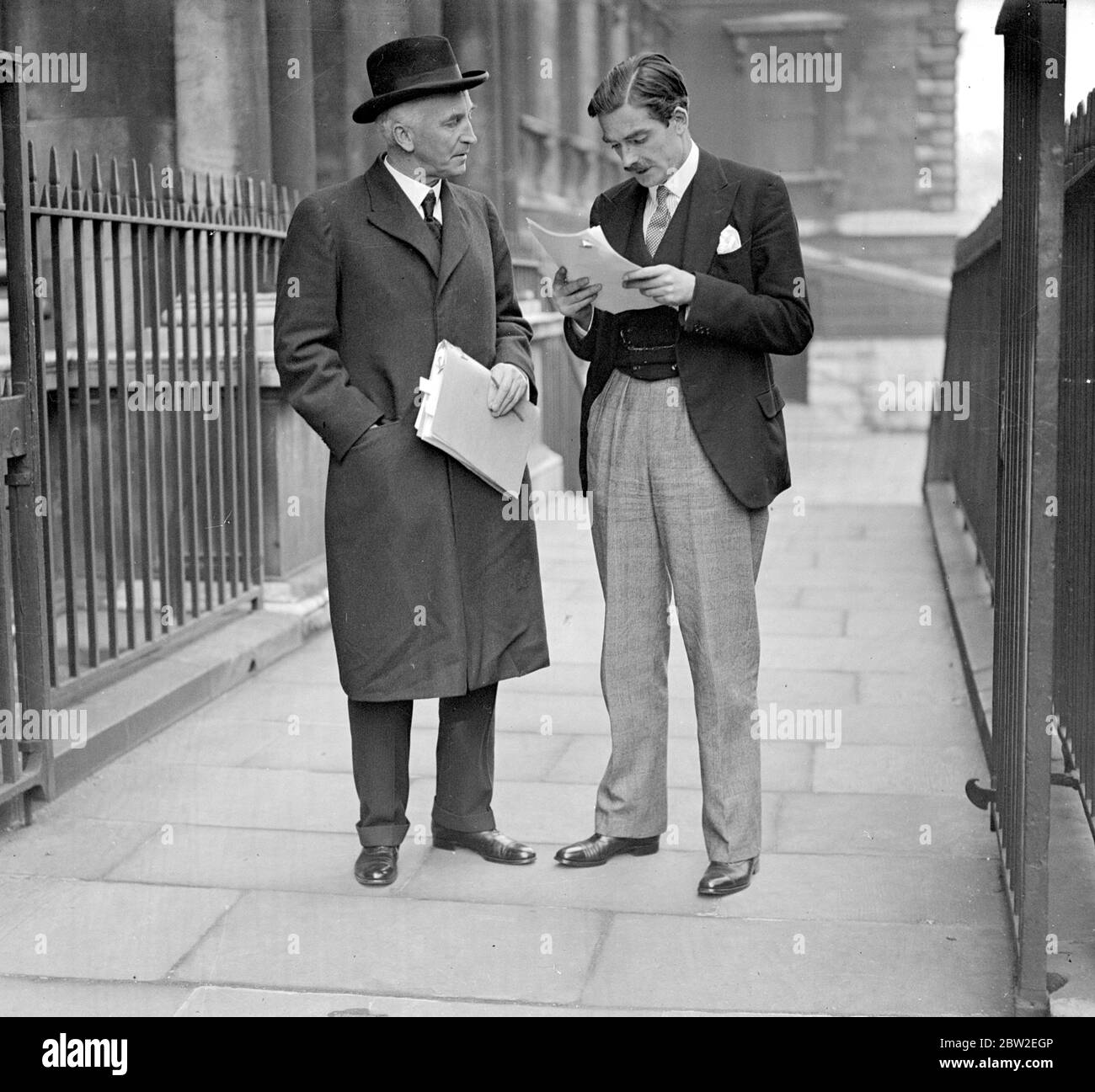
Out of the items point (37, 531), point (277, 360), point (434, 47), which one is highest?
point (434, 47)

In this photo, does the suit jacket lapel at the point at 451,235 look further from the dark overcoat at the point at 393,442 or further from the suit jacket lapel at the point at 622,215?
the suit jacket lapel at the point at 622,215

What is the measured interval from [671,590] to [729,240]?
0.91m

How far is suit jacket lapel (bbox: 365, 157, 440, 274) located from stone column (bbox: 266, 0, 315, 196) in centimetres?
620

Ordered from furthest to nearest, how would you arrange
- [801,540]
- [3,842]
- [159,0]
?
[801,540], [159,0], [3,842]

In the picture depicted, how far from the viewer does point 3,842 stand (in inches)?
185

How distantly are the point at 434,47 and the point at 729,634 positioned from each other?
1575 millimetres

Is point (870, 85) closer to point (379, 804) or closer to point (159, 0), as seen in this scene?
point (159, 0)

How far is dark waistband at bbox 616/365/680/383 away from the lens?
4023 millimetres

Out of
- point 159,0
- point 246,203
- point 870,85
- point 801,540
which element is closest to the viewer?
point 246,203

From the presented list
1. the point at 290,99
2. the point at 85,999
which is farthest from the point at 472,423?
the point at 290,99

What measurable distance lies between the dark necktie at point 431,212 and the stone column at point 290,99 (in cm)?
619

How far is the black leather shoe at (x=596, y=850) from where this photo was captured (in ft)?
14.4

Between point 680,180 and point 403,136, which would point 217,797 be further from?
point 680,180
